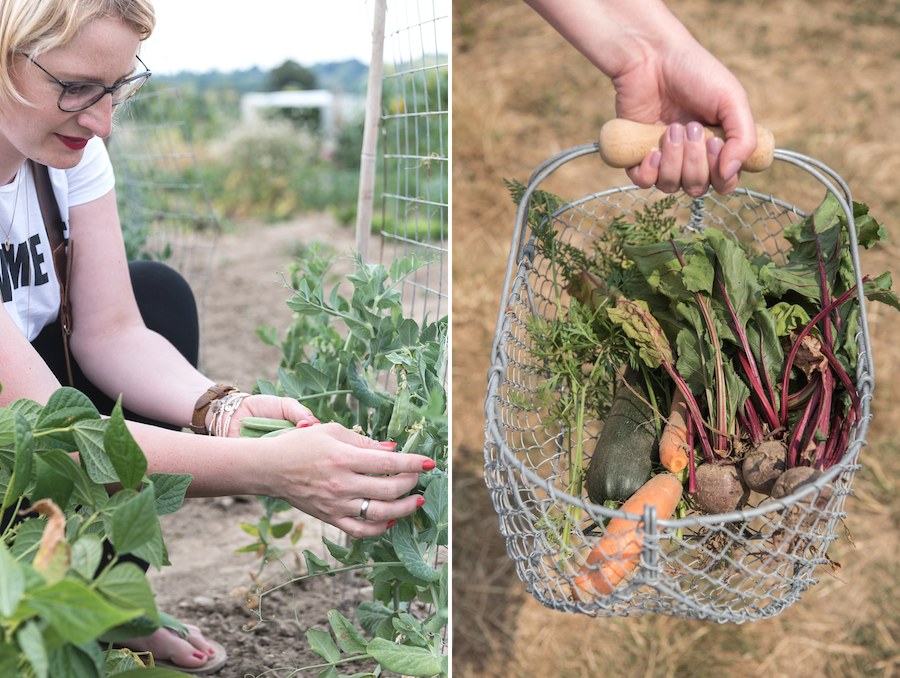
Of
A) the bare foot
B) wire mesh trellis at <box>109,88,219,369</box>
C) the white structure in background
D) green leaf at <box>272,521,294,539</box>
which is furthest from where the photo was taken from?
the white structure in background

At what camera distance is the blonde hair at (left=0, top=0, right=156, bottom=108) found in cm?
99

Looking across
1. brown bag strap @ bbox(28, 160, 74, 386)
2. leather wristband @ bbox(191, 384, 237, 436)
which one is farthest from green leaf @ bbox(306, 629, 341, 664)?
brown bag strap @ bbox(28, 160, 74, 386)

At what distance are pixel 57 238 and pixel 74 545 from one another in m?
0.91

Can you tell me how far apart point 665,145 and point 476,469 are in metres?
1.40

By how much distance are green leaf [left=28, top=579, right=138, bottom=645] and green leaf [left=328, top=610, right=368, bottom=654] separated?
0.57 meters

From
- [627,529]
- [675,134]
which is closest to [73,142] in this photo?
[675,134]

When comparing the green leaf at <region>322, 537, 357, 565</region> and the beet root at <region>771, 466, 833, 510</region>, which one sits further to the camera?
the green leaf at <region>322, 537, 357, 565</region>

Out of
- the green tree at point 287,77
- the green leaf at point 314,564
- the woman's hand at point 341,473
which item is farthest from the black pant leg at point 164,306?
the green tree at point 287,77

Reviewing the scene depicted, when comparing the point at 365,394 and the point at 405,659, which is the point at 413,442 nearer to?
the point at 365,394

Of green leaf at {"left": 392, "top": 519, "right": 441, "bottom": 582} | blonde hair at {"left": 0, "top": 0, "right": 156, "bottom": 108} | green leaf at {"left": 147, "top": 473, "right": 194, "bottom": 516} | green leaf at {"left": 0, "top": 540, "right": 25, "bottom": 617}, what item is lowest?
green leaf at {"left": 392, "top": 519, "right": 441, "bottom": 582}

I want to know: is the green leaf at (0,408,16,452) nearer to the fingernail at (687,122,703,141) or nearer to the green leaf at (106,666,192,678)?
the green leaf at (106,666,192,678)

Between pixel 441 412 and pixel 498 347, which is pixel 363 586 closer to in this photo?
pixel 441 412

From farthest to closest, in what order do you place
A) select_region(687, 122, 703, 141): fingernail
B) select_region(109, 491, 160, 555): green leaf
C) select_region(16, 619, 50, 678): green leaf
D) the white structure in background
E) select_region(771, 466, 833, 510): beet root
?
the white structure in background
select_region(687, 122, 703, 141): fingernail
select_region(771, 466, 833, 510): beet root
select_region(109, 491, 160, 555): green leaf
select_region(16, 619, 50, 678): green leaf

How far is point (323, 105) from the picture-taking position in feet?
27.0
